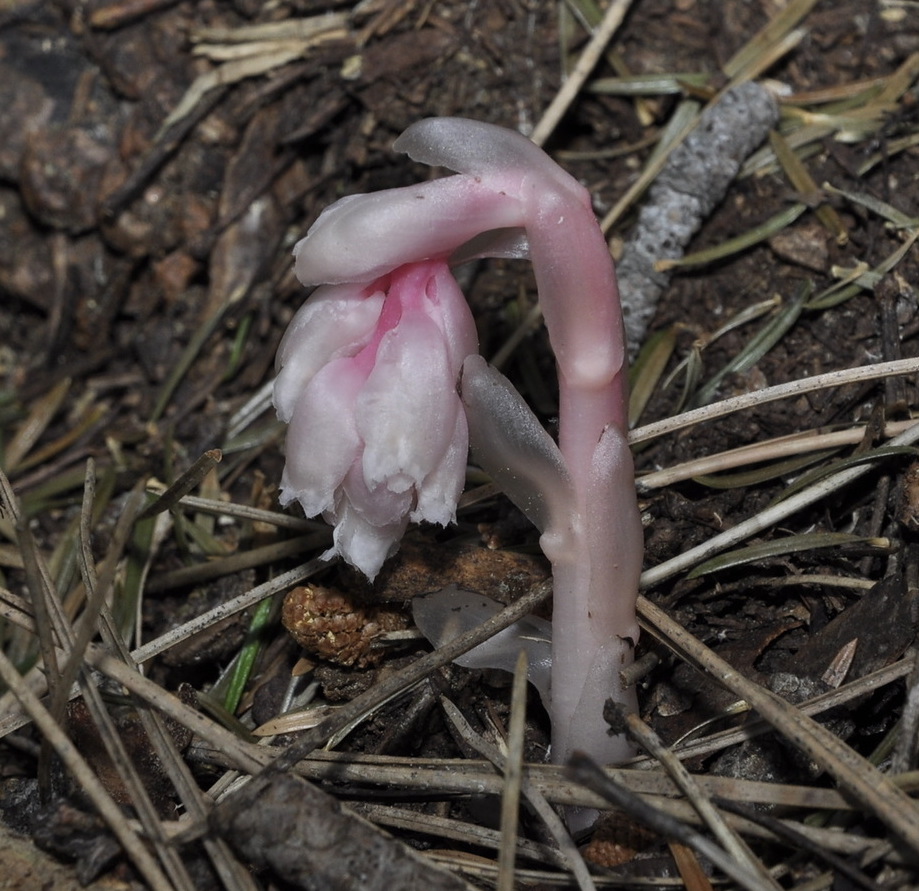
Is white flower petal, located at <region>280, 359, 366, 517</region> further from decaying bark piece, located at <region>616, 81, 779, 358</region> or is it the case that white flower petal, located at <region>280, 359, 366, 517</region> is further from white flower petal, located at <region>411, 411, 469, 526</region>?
decaying bark piece, located at <region>616, 81, 779, 358</region>

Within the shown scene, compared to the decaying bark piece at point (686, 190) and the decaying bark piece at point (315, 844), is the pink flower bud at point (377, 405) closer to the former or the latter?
the decaying bark piece at point (315, 844)

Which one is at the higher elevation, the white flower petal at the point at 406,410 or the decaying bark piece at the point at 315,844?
the white flower petal at the point at 406,410

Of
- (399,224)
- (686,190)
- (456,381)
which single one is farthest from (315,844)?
(686,190)

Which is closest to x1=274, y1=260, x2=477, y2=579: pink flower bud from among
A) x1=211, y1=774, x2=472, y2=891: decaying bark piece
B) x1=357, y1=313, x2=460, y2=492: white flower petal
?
x1=357, y1=313, x2=460, y2=492: white flower petal

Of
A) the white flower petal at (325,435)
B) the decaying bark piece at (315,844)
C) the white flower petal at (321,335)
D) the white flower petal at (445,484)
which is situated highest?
the white flower petal at (321,335)

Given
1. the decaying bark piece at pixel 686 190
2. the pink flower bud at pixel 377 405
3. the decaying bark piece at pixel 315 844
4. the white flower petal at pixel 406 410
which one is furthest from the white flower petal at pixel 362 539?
the decaying bark piece at pixel 686 190

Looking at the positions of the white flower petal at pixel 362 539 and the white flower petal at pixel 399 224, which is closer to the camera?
the white flower petal at pixel 399 224

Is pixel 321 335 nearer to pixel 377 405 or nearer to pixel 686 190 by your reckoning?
pixel 377 405
